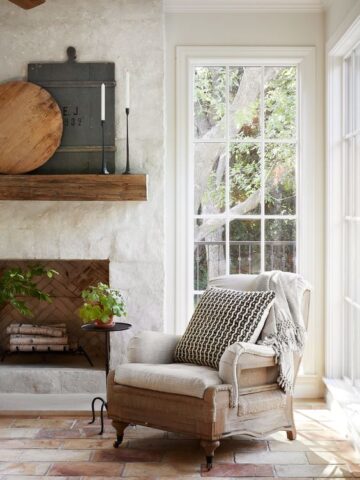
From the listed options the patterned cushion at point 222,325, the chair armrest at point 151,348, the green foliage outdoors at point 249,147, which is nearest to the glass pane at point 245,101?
the green foliage outdoors at point 249,147

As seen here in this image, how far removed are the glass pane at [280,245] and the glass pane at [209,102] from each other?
2.46 feet

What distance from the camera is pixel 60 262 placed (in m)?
5.69

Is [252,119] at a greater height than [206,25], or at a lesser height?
lesser

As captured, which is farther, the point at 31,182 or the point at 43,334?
the point at 43,334

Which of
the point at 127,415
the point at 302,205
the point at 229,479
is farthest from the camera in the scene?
the point at 302,205

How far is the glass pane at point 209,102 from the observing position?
17.8ft

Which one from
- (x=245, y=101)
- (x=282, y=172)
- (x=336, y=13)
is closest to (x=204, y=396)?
(x=282, y=172)

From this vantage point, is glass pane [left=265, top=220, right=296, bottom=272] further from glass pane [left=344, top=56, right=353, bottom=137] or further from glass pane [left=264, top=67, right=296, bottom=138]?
glass pane [left=344, top=56, right=353, bottom=137]

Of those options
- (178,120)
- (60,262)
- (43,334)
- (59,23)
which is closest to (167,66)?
(178,120)

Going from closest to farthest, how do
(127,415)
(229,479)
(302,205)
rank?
(229,479)
(127,415)
(302,205)

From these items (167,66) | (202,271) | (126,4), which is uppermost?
(126,4)

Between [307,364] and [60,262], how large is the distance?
1.92m

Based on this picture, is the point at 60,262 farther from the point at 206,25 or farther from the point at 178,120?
the point at 206,25

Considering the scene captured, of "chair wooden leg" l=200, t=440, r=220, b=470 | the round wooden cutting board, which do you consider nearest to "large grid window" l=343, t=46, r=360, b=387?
"chair wooden leg" l=200, t=440, r=220, b=470
